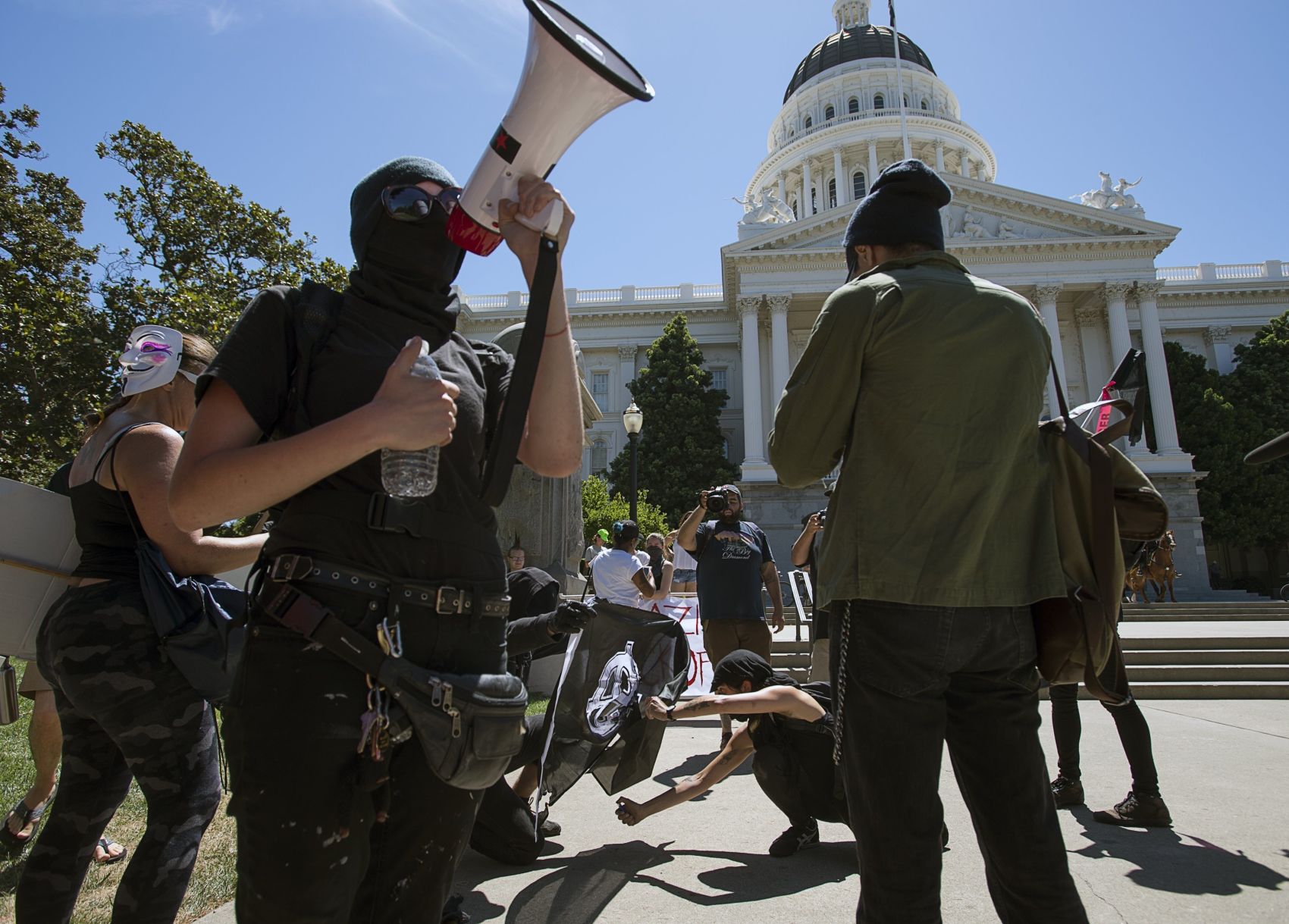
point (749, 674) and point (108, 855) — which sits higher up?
point (749, 674)

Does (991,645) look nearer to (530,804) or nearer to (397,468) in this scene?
(397,468)

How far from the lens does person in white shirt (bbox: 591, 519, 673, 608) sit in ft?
24.2

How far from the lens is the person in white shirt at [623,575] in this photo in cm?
738

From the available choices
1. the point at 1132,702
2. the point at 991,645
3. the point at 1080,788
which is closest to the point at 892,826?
the point at 991,645

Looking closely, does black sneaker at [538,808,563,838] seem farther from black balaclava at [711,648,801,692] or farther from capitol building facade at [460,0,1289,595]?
capitol building facade at [460,0,1289,595]

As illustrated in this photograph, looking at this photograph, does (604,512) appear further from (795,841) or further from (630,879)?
(630,879)

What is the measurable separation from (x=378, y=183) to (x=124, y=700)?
157cm

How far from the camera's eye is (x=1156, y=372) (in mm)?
40656

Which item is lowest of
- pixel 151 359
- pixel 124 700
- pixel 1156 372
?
pixel 124 700

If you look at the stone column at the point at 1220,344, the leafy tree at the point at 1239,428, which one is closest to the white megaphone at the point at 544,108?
the leafy tree at the point at 1239,428

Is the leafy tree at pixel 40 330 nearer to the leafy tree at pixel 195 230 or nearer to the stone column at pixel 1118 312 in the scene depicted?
the leafy tree at pixel 195 230

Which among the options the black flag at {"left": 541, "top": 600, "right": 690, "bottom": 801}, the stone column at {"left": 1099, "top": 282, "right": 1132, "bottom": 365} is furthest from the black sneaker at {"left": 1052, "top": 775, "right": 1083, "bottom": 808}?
the stone column at {"left": 1099, "top": 282, "right": 1132, "bottom": 365}

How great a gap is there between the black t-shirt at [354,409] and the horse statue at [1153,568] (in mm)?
1571

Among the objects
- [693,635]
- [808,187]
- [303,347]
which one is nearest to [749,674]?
[303,347]
